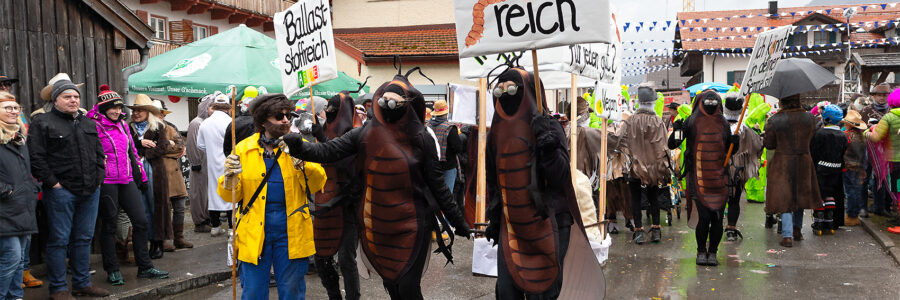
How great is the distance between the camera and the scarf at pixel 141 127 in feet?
26.8

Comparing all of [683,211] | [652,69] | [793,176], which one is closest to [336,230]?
[793,176]

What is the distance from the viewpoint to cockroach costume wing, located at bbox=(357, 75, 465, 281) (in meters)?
4.62

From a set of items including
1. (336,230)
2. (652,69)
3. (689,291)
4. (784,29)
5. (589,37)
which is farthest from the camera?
(652,69)

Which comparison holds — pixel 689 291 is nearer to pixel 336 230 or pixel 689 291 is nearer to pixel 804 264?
pixel 804 264

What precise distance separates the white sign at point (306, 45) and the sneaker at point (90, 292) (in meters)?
2.49

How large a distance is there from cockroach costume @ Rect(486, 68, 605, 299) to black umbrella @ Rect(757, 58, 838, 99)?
4967mm

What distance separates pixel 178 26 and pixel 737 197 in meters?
20.2

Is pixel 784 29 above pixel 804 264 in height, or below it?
above

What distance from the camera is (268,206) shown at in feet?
15.4

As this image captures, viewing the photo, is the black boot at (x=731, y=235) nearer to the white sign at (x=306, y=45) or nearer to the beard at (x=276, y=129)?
the white sign at (x=306, y=45)

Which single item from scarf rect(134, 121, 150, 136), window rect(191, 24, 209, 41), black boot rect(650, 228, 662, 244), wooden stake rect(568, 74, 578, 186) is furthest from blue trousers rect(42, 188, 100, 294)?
window rect(191, 24, 209, 41)

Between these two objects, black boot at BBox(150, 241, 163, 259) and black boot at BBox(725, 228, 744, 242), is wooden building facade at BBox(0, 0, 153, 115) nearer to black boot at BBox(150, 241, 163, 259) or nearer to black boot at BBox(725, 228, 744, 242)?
black boot at BBox(150, 241, 163, 259)

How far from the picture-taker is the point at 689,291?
689 cm

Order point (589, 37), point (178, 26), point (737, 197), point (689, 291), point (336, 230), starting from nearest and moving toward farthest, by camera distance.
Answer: point (589, 37), point (336, 230), point (689, 291), point (737, 197), point (178, 26)
